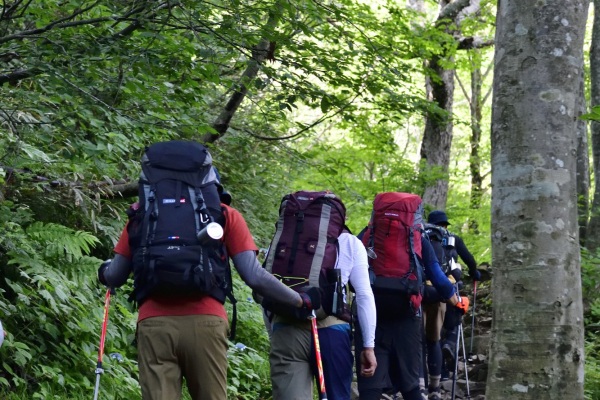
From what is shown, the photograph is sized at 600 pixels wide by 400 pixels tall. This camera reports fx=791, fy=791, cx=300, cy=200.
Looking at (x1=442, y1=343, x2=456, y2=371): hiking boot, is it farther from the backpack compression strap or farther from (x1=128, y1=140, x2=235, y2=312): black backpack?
(x1=128, y1=140, x2=235, y2=312): black backpack

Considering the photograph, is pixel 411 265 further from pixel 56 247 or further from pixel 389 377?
pixel 56 247

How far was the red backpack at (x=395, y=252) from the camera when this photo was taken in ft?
23.0

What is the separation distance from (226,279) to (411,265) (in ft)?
9.90

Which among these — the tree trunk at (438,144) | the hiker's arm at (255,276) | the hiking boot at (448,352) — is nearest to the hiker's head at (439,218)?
the hiking boot at (448,352)

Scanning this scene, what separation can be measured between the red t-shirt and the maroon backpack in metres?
0.86

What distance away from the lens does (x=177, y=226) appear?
432 cm

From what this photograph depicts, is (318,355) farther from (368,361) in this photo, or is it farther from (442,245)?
(442,245)

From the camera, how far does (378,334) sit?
7031 millimetres

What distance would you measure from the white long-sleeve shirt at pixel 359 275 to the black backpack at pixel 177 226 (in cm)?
129

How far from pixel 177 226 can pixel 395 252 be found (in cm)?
324

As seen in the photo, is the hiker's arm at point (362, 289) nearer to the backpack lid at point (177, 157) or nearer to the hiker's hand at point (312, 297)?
the hiker's hand at point (312, 297)

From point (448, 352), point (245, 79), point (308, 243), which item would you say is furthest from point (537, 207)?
point (448, 352)

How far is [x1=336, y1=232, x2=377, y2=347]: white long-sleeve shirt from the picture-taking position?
5652 millimetres

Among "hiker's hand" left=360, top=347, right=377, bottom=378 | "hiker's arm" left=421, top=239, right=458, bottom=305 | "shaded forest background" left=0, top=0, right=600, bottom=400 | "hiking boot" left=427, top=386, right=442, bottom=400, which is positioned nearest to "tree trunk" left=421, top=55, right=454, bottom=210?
"shaded forest background" left=0, top=0, right=600, bottom=400
